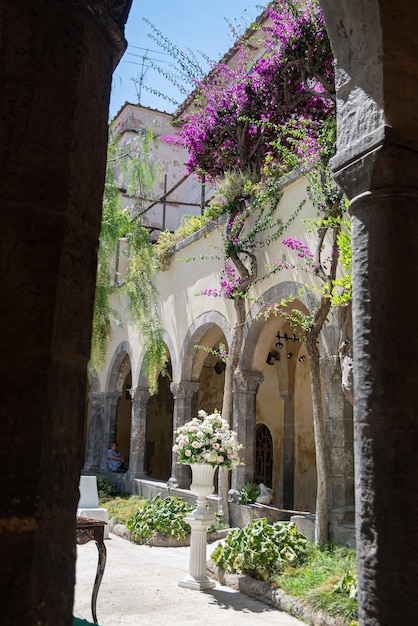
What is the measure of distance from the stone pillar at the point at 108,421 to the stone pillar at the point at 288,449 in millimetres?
4532

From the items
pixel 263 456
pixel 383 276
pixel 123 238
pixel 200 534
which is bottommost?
pixel 200 534

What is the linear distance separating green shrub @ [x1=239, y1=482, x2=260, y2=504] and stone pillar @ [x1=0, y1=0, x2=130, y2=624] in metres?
7.08

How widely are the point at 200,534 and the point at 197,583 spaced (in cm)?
44

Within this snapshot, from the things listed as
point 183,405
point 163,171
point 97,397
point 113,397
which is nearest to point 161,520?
point 183,405

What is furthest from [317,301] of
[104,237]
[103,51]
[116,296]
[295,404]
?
[116,296]

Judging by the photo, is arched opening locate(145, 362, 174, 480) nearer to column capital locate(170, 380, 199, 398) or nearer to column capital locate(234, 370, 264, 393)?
column capital locate(170, 380, 199, 398)

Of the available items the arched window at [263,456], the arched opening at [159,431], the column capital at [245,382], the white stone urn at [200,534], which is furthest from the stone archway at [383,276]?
the arched opening at [159,431]

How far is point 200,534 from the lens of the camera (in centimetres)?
604

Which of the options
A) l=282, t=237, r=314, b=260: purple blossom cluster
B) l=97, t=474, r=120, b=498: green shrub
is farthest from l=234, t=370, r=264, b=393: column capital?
l=97, t=474, r=120, b=498: green shrub

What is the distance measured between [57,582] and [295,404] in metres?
10.0

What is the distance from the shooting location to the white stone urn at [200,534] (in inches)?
233

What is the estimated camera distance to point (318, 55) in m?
7.66

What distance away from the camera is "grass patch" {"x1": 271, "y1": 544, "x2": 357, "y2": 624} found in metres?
4.57

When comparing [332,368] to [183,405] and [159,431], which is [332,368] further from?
[159,431]
